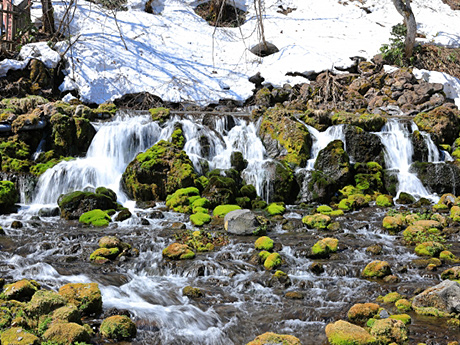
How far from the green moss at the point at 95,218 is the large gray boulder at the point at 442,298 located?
6.73 meters

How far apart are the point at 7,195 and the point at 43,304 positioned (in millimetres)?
6972

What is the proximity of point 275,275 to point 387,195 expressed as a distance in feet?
22.0

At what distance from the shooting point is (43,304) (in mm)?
4387

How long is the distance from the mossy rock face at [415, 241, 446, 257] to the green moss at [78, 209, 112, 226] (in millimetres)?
6522

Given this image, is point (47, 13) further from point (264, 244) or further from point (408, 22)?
point (408, 22)

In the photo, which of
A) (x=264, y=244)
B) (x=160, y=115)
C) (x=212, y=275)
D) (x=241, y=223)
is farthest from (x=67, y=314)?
(x=160, y=115)

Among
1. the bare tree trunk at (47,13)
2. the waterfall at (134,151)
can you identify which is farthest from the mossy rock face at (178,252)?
the waterfall at (134,151)

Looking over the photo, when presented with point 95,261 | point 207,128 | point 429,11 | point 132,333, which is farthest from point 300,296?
point 429,11

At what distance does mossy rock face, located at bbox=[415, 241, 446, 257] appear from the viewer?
7172 millimetres

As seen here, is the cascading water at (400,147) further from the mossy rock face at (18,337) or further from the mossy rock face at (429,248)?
the mossy rock face at (18,337)

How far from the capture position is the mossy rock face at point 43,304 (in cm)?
434

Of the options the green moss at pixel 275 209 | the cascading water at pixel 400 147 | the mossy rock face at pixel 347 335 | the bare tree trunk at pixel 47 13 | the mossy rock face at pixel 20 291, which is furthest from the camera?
the cascading water at pixel 400 147

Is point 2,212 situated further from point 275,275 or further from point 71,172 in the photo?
point 275,275

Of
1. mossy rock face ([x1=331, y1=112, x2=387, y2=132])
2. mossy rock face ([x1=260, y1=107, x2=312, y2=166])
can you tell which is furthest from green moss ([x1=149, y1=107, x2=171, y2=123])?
mossy rock face ([x1=331, y1=112, x2=387, y2=132])
